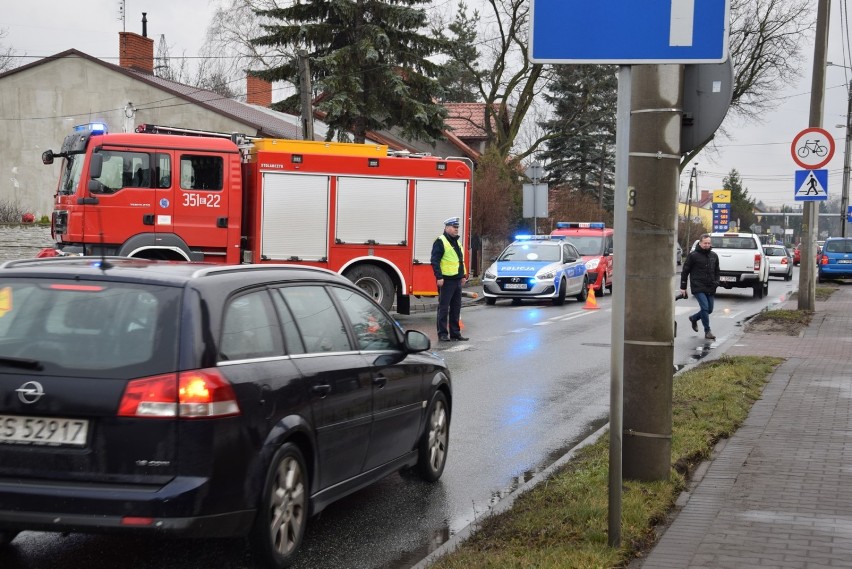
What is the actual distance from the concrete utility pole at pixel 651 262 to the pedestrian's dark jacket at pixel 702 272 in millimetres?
11685

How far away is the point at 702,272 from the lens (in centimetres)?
1784

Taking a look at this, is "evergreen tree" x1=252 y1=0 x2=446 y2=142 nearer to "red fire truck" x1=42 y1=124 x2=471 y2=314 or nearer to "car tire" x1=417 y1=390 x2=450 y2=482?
"red fire truck" x1=42 y1=124 x2=471 y2=314

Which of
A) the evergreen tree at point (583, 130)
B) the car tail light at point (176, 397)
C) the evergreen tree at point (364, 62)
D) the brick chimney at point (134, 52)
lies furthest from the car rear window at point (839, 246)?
the car tail light at point (176, 397)

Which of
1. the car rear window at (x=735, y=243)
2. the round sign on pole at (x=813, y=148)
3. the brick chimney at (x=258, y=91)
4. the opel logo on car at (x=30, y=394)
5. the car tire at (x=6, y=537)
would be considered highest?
the brick chimney at (x=258, y=91)

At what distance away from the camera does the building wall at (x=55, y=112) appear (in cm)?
4022

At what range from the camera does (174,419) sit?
454cm

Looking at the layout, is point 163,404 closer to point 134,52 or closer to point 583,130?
point 134,52

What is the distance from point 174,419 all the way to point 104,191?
44.0 ft

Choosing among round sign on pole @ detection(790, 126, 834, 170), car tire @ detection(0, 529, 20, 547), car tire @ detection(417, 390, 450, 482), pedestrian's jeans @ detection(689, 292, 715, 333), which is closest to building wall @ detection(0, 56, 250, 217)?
pedestrian's jeans @ detection(689, 292, 715, 333)

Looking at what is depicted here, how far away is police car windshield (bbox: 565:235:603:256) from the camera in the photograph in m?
31.2

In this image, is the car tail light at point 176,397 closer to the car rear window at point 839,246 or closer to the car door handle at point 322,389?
the car door handle at point 322,389

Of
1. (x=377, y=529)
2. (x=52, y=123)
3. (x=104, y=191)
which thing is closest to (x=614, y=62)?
(x=377, y=529)

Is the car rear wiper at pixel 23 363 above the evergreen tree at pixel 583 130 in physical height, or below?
below

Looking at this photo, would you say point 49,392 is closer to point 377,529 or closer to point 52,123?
point 377,529
